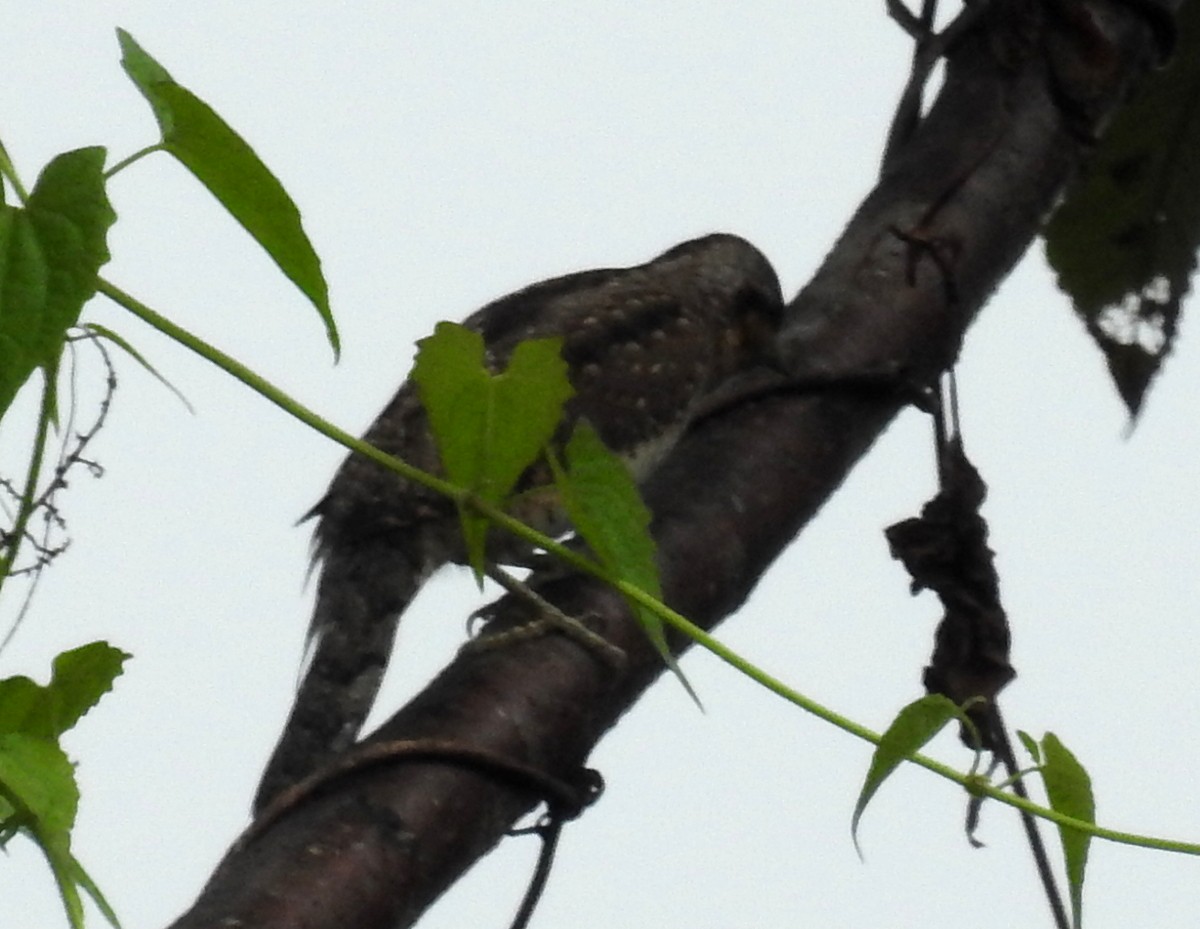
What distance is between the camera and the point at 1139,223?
1800 mm

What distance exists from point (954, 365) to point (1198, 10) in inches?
20.6

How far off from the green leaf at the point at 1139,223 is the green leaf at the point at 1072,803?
0.82 meters

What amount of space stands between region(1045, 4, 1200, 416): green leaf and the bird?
0.32 metres

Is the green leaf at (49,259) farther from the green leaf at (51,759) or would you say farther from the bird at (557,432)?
the bird at (557,432)

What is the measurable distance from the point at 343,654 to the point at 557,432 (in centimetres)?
40

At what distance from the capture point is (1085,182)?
1.84 meters

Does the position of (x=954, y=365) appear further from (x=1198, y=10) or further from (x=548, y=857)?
(x=548, y=857)

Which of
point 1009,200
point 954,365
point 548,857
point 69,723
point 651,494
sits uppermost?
point 1009,200

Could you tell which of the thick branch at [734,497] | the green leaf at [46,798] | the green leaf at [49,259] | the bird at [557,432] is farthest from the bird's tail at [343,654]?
the green leaf at [49,259]

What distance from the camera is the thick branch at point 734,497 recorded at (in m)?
1.10

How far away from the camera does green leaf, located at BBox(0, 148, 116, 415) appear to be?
0.69 m

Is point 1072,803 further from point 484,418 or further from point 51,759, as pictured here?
point 51,759

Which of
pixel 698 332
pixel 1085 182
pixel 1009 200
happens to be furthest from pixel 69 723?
pixel 698 332

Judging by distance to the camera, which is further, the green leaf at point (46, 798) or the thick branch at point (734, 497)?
the thick branch at point (734, 497)
